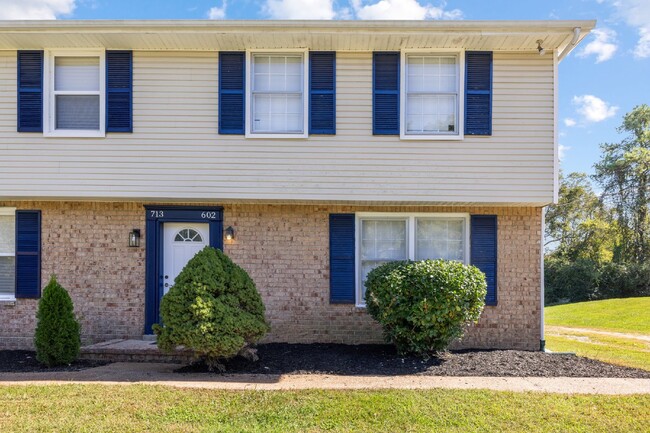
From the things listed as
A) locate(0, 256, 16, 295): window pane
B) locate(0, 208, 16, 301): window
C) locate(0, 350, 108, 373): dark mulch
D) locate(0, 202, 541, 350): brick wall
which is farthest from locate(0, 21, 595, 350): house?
locate(0, 350, 108, 373): dark mulch

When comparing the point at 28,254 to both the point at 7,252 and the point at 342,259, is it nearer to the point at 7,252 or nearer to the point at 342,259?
the point at 7,252

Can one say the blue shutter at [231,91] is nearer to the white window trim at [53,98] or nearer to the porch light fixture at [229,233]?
the porch light fixture at [229,233]

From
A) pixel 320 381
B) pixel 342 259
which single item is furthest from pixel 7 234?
pixel 320 381

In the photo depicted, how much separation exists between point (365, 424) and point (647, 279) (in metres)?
22.1

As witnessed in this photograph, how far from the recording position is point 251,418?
5.05 m

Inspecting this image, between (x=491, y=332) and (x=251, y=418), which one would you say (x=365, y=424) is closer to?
(x=251, y=418)

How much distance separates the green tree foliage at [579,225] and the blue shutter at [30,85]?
25.4m

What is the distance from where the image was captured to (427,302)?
713 cm

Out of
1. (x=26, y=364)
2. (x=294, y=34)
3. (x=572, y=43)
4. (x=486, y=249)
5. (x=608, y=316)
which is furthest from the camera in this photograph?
(x=608, y=316)

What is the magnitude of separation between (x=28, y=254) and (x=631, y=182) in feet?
93.0

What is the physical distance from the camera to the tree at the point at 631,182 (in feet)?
81.6

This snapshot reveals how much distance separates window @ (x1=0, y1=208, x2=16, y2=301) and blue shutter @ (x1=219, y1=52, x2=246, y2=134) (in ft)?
14.0

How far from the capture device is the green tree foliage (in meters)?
25.9

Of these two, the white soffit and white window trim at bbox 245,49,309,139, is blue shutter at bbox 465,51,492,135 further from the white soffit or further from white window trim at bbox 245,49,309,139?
white window trim at bbox 245,49,309,139
